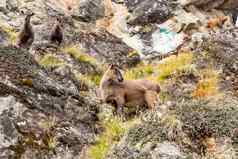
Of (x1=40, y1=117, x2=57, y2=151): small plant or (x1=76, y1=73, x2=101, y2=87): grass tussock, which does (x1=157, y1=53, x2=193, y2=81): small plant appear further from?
(x1=40, y1=117, x2=57, y2=151): small plant

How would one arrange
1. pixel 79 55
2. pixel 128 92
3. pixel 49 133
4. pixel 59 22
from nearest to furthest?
pixel 49 133, pixel 128 92, pixel 79 55, pixel 59 22

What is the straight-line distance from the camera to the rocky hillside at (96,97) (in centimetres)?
1437

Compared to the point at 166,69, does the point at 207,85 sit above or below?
above

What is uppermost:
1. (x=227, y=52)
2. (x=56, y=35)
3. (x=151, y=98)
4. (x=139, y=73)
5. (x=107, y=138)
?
(x=107, y=138)

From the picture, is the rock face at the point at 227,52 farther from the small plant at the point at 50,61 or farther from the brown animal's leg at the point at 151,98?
the small plant at the point at 50,61

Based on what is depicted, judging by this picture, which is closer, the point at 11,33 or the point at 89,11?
the point at 11,33

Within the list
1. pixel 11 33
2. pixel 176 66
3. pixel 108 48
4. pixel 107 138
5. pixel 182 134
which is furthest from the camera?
pixel 108 48

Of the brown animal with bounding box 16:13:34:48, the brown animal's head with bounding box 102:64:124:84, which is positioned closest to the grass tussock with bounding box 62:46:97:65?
the brown animal with bounding box 16:13:34:48

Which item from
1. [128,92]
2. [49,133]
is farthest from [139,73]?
[49,133]

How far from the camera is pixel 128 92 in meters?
18.5

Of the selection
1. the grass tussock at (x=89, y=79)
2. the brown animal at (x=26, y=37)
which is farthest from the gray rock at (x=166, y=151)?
the brown animal at (x=26, y=37)

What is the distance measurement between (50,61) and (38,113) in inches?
280

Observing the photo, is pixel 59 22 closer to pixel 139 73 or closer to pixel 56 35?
pixel 56 35

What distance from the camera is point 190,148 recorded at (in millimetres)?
14148
